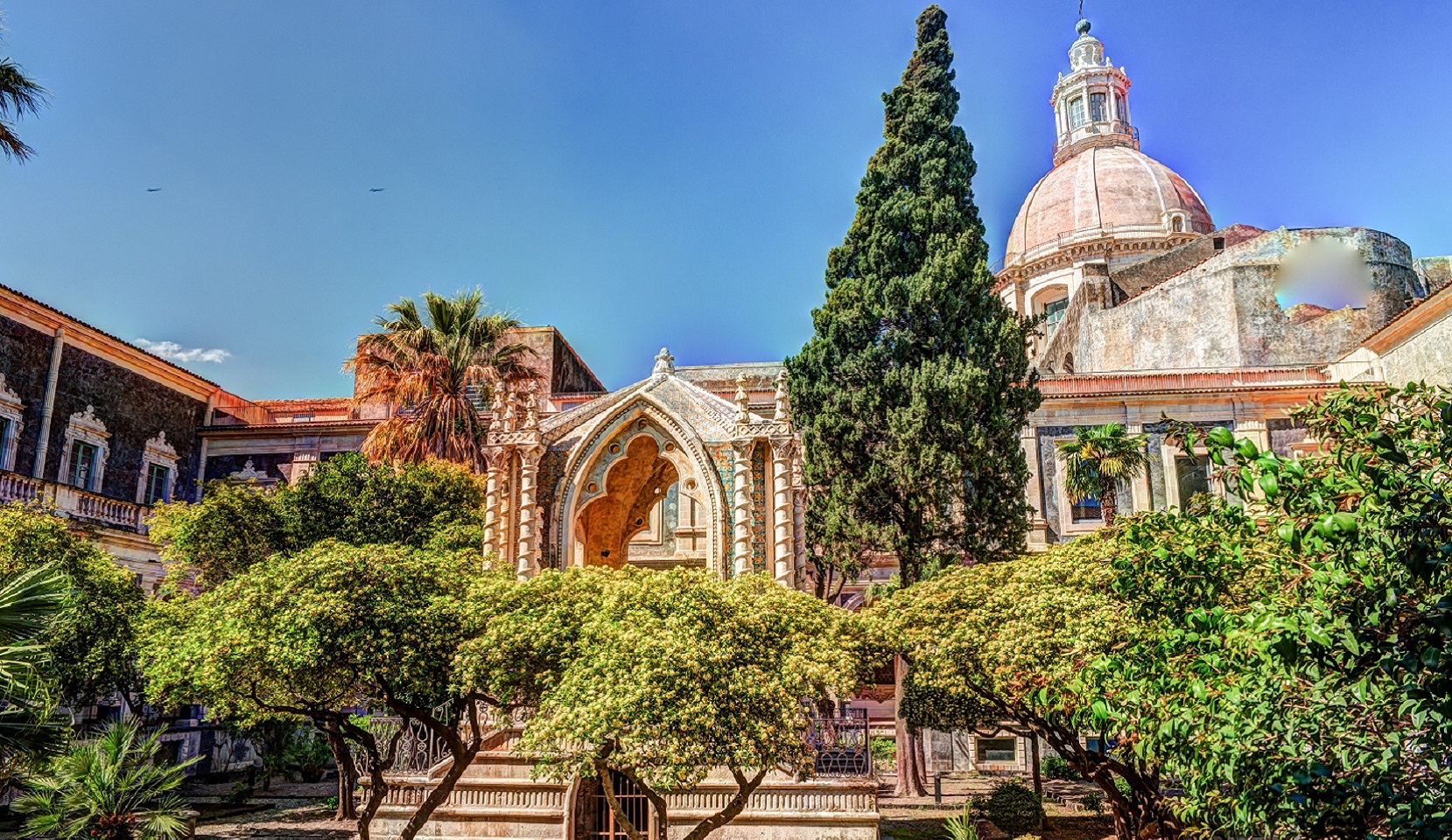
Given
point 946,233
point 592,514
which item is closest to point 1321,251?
point 946,233

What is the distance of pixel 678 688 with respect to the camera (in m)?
11.8

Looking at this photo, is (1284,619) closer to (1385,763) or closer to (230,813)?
(1385,763)

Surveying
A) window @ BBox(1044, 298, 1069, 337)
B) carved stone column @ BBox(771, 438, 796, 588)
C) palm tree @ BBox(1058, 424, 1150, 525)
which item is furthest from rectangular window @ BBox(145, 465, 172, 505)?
window @ BBox(1044, 298, 1069, 337)

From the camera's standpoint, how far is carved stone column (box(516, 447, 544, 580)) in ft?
61.0

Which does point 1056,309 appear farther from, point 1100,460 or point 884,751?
point 884,751

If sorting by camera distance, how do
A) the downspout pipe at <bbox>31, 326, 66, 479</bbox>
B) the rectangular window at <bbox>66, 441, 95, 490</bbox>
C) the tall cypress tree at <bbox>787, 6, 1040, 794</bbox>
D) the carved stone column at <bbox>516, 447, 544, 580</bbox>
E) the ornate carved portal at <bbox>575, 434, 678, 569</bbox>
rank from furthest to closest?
the rectangular window at <bbox>66, 441, 95, 490</bbox>, the downspout pipe at <bbox>31, 326, 66, 479</bbox>, the tall cypress tree at <bbox>787, 6, 1040, 794</bbox>, the ornate carved portal at <bbox>575, 434, 678, 569</bbox>, the carved stone column at <bbox>516, 447, 544, 580</bbox>

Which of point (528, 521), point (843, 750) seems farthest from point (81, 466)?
point (843, 750)

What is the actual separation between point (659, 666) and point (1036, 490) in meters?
23.0

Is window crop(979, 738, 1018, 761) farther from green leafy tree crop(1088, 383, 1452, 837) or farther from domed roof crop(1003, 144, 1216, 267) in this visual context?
domed roof crop(1003, 144, 1216, 267)

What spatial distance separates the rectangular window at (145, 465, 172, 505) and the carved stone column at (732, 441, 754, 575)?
22232mm

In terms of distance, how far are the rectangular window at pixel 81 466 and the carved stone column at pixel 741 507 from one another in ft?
68.0

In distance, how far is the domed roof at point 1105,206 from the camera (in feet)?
170

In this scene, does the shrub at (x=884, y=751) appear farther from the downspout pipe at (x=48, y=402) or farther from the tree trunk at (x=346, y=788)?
the downspout pipe at (x=48, y=402)

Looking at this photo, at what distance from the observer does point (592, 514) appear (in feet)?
72.0
